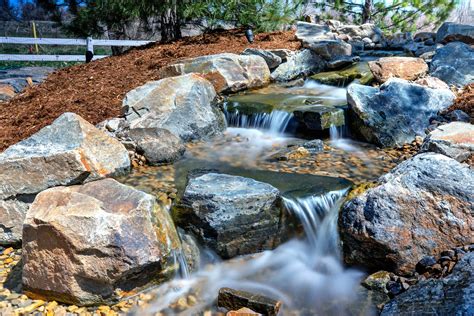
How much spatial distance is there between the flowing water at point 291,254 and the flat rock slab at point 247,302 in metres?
0.12

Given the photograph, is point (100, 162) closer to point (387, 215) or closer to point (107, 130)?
point (107, 130)

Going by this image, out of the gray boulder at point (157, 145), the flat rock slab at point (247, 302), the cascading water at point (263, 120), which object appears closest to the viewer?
the flat rock slab at point (247, 302)

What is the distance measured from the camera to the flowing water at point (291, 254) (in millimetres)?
3059

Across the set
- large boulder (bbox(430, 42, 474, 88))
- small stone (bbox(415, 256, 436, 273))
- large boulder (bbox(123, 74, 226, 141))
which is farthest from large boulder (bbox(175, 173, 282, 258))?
large boulder (bbox(430, 42, 474, 88))

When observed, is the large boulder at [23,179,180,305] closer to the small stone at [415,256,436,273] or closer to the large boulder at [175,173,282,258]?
the large boulder at [175,173,282,258]

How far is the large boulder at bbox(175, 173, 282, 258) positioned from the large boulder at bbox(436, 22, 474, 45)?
285 inches

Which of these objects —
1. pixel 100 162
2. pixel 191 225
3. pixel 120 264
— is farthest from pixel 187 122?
pixel 120 264

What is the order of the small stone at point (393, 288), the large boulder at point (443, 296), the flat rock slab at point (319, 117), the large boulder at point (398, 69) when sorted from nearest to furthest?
the large boulder at point (443, 296) < the small stone at point (393, 288) < the flat rock slab at point (319, 117) < the large boulder at point (398, 69)

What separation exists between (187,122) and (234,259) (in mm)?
2578

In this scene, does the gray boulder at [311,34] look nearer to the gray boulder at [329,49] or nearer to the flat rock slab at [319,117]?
the gray boulder at [329,49]

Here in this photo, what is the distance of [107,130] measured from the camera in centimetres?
531

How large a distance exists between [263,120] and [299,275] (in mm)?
3062

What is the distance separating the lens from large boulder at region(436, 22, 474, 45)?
341 inches

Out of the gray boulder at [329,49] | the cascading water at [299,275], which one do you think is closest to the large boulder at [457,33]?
the gray boulder at [329,49]
